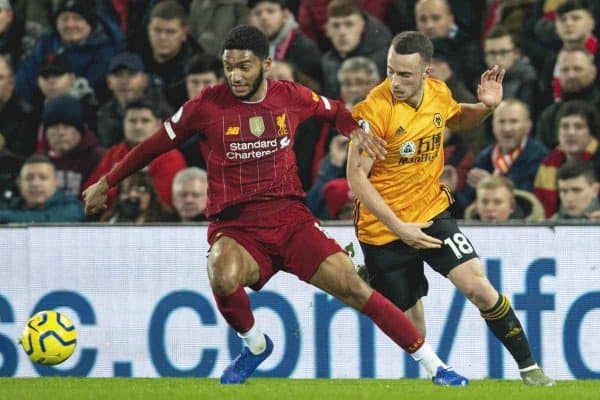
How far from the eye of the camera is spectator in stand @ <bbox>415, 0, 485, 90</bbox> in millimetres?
13359

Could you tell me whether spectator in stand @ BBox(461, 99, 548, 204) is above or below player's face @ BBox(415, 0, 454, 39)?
below

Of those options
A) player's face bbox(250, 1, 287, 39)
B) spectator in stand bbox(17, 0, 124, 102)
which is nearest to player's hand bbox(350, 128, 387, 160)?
player's face bbox(250, 1, 287, 39)

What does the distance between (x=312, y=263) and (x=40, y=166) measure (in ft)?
15.8

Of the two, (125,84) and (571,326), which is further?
(125,84)

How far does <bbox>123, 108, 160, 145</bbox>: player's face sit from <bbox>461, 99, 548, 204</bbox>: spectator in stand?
9.49 ft

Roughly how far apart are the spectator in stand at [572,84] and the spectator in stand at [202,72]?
2.97m

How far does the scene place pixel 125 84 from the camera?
14297 mm

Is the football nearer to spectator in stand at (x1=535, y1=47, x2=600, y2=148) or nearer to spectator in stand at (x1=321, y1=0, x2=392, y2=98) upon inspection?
spectator in stand at (x1=321, y1=0, x2=392, y2=98)

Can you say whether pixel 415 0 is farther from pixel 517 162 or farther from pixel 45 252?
pixel 45 252

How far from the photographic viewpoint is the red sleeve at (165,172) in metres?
12.9

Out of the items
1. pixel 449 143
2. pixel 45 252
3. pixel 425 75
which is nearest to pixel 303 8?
pixel 449 143

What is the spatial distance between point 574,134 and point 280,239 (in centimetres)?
394

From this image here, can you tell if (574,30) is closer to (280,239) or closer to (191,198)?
(191,198)

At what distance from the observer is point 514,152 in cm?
1234
